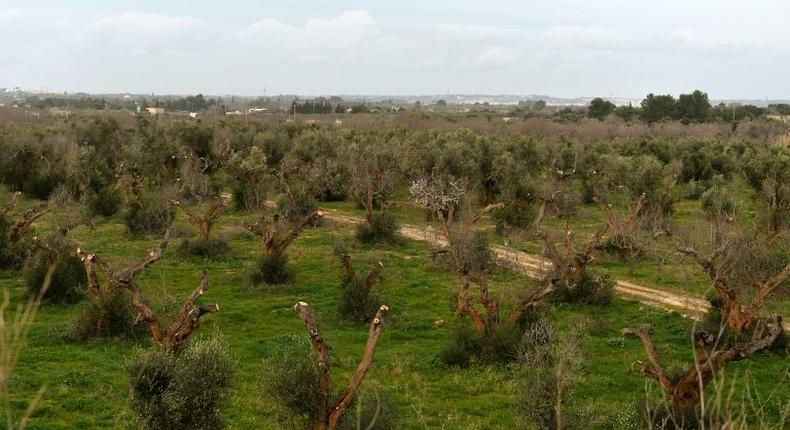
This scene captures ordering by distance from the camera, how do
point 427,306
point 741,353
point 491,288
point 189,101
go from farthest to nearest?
point 189,101
point 491,288
point 427,306
point 741,353

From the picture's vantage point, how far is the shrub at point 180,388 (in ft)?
34.1

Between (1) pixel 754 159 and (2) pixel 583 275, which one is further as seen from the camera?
(1) pixel 754 159

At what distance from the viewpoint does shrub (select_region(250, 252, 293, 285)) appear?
77.2 ft

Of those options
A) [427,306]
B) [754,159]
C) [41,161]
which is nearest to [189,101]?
[41,161]

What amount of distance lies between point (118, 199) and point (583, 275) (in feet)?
87.6

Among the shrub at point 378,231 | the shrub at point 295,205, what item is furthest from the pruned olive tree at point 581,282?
the shrub at point 295,205

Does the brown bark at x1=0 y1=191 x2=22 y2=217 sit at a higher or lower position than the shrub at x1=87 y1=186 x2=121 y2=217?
higher

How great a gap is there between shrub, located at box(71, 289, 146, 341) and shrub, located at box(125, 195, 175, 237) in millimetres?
13200

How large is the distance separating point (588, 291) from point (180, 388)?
1462 cm

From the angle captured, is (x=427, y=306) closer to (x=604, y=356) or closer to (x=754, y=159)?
(x=604, y=356)

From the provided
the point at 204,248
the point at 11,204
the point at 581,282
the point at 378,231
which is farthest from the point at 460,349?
the point at 11,204

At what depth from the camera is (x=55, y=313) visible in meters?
20.2


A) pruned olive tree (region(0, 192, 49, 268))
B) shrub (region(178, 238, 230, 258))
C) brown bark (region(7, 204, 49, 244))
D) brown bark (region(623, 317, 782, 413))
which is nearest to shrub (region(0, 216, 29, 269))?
pruned olive tree (region(0, 192, 49, 268))

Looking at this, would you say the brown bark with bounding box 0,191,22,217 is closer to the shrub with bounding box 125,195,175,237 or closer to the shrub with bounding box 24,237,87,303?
the shrub with bounding box 24,237,87,303
